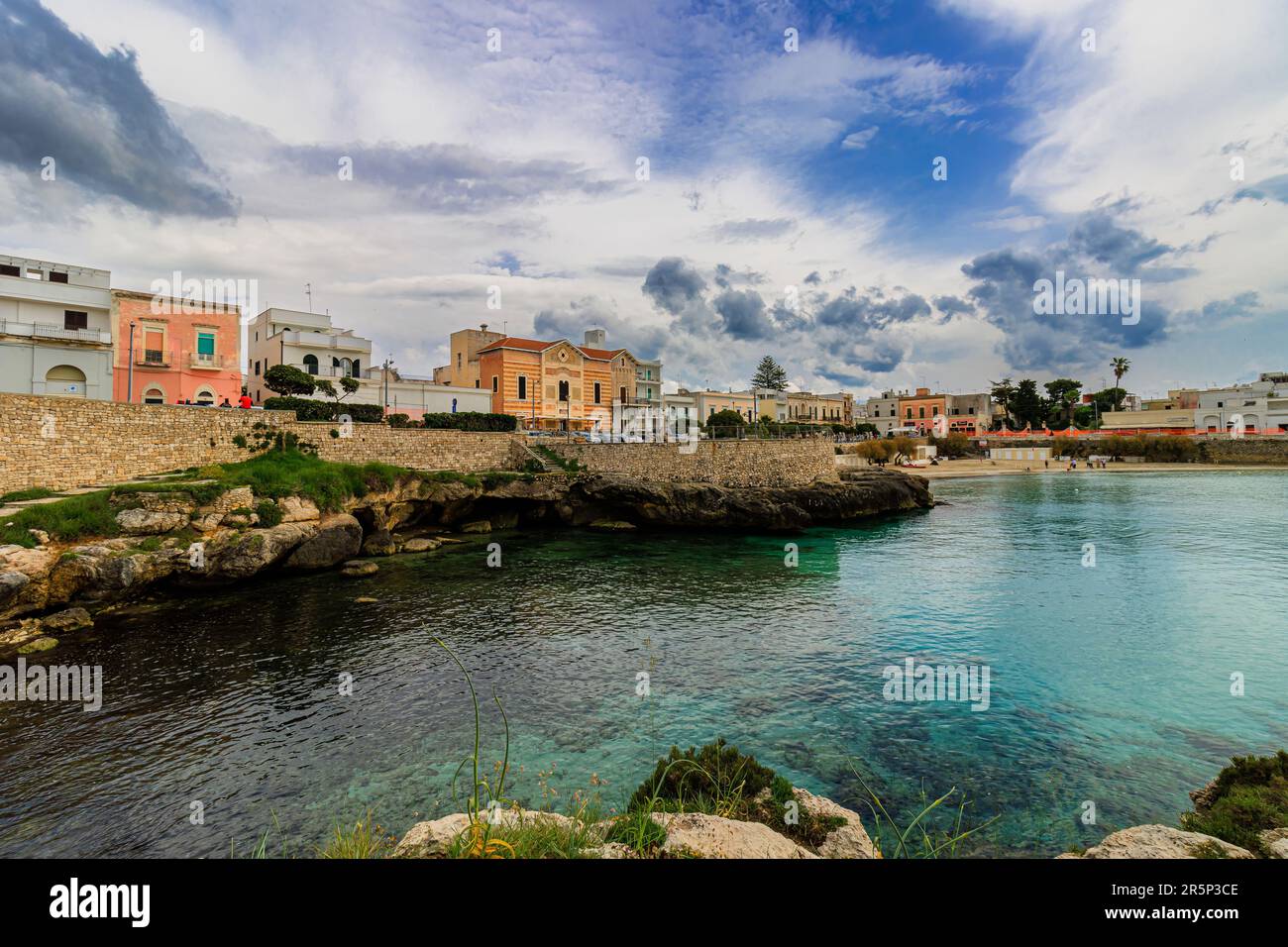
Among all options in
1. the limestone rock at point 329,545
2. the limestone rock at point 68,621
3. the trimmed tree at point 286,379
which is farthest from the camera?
the trimmed tree at point 286,379

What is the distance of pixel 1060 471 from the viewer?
80.8 m

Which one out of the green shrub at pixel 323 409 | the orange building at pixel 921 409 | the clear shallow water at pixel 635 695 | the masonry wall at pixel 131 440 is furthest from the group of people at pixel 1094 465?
the green shrub at pixel 323 409

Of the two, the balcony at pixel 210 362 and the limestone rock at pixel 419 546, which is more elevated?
the balcony at pixel 210 362

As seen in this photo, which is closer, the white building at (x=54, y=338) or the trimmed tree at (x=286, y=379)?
the white building at (x=54, y=338)

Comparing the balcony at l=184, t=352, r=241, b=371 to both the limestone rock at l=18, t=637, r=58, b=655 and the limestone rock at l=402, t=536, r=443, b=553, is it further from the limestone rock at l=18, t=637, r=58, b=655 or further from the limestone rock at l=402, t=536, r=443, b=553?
the limestone rock at l=18, t=637, r=58, b=655

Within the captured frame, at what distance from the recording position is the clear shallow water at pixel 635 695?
9.26 m

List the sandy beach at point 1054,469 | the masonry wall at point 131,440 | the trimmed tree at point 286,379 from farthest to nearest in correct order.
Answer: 1. the sandy beach at point 1054,469
2. the trimmed tree at point 286,379
3. the masonry wall at point 131,440

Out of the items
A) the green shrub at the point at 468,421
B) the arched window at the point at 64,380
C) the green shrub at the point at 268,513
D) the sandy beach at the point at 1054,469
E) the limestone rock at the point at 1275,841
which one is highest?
the arched window at the point at 64,380

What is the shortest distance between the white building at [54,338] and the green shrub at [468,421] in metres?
16.3

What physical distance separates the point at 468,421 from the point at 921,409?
100 m

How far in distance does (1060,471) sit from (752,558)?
242 feet

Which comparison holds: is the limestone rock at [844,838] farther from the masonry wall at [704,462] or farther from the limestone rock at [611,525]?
the masonry wall at [704,462]

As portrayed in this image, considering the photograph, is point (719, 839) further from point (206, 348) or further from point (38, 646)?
point (206, 348)
